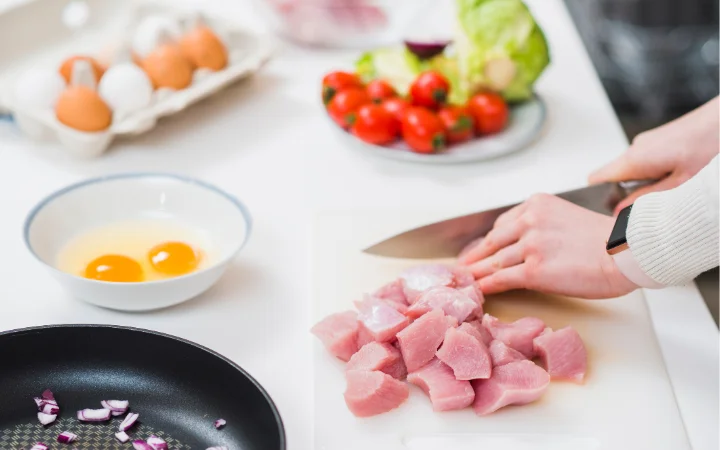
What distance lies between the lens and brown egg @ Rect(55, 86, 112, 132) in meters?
1.68

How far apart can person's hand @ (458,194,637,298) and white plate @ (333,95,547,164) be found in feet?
1.23

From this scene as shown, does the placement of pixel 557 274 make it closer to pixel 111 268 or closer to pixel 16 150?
pixel 111 268

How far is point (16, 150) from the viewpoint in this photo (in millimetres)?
1754

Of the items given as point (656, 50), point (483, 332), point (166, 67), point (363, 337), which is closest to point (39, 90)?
point (166, 67)

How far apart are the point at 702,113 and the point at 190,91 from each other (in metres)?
1.02

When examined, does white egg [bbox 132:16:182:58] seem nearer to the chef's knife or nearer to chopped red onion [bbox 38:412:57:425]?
the chef's knife

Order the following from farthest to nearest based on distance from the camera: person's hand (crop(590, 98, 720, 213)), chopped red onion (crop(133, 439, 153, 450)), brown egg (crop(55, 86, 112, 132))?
1. brown egg (crop(55, 86, 112, 132))
2. person's hand (crop(590, 98, 720, 213))
3. chopped red onion (crop(133, 439, 153, 450))

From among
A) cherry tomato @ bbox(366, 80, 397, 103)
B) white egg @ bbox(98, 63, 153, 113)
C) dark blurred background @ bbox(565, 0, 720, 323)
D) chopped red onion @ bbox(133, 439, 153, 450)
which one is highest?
white egg @ bbox(98, 63, 153, 113)

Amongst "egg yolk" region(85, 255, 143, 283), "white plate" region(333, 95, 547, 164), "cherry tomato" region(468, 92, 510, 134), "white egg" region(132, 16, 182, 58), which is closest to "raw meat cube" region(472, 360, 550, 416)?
"egg yolk" region(85, 255, 143, 283)

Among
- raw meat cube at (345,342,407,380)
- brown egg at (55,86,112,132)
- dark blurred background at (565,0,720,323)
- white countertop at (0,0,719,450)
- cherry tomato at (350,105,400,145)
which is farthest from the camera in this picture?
dark blurred background at (565,0,720,323)

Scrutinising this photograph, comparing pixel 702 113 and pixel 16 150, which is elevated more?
pixel 702 113

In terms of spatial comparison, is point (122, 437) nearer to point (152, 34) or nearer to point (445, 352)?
point (445, 352)

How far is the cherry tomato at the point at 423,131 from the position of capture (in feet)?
5.79

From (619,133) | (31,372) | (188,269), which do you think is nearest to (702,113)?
→ (619,133)
